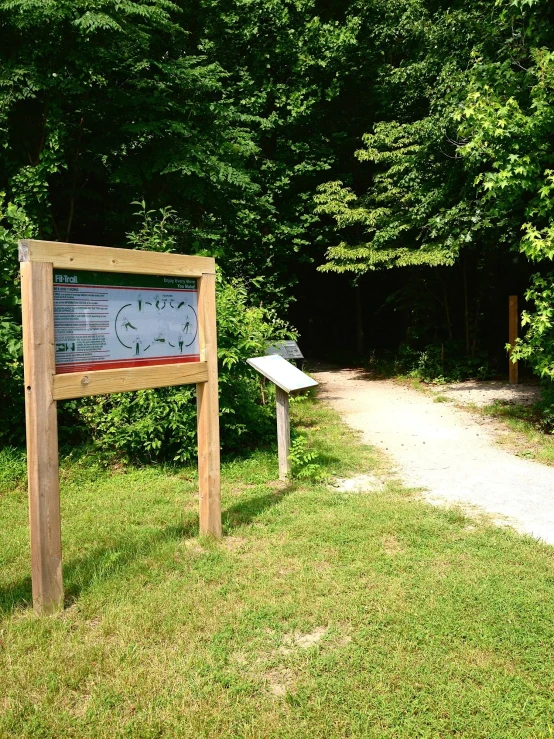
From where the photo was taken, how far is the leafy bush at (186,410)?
636 cm

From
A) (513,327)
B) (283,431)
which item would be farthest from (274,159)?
(283,431)

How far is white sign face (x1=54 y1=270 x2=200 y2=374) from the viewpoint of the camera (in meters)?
3.47

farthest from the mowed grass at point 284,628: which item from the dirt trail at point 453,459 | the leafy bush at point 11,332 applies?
the leafy bush at point 11,332

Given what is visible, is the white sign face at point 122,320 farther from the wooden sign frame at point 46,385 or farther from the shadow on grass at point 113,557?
the shadow on grass at point 113,557

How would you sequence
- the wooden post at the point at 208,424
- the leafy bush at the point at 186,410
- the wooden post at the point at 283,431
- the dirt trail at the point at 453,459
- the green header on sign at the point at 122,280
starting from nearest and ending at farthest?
the green header on sign at the point at 122,280 < the wooden post at the point at 208,424 < the dirt trail at the point at 453,459 < the wooden post at the point at 283,431 < the leafy bush at the point at 186,410

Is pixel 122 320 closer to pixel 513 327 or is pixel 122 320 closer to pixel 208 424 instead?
pixel 208 424

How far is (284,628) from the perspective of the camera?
3.18 meters

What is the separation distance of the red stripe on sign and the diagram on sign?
0.05 m

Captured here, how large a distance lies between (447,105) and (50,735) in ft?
35.0

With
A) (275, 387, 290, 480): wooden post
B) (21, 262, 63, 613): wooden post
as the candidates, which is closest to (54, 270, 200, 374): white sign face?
(21, 262, 63, 613): wooden post

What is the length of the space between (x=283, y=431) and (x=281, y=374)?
61 cm

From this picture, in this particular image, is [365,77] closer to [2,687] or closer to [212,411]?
[212,411]

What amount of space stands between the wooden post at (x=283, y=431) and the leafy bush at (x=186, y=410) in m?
0.82

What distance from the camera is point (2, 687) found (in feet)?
8.84
